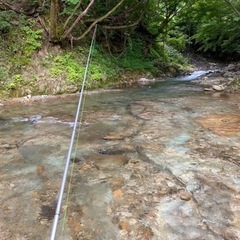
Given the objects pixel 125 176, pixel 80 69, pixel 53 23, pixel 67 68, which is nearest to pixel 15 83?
pixel 67 68

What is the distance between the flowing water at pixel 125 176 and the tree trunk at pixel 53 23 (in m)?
3.47

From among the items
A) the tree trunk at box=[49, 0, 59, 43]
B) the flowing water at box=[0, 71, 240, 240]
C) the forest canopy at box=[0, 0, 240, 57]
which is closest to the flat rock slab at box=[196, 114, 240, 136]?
the flowing water at box=[0, 71, 240, 240]

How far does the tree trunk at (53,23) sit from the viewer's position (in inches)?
297

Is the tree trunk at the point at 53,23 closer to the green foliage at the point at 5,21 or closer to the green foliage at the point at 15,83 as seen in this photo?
the green foliage at the point at 5,21

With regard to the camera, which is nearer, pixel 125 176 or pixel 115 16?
pixel 125 176

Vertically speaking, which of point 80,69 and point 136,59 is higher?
point 80,69

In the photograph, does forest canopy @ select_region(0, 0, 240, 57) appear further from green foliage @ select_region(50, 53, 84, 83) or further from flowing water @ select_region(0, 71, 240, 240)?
flowing water @ select_region(0, 71, 240, 240)

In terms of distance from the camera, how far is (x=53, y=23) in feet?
25.1

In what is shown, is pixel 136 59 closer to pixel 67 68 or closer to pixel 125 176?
pixel 67 68

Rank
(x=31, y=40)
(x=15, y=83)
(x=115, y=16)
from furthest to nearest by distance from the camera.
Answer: (x=115, y=16)
(x=31, y=40)
(x=15, y=83)

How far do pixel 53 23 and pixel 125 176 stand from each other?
6.03 m

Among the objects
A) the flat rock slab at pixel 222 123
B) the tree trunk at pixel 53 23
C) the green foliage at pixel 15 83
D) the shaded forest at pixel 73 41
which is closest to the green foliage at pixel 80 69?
the shaded forest at pixel 73 41

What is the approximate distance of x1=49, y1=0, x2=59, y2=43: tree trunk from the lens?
753cm

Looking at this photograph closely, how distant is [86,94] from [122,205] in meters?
5.21
